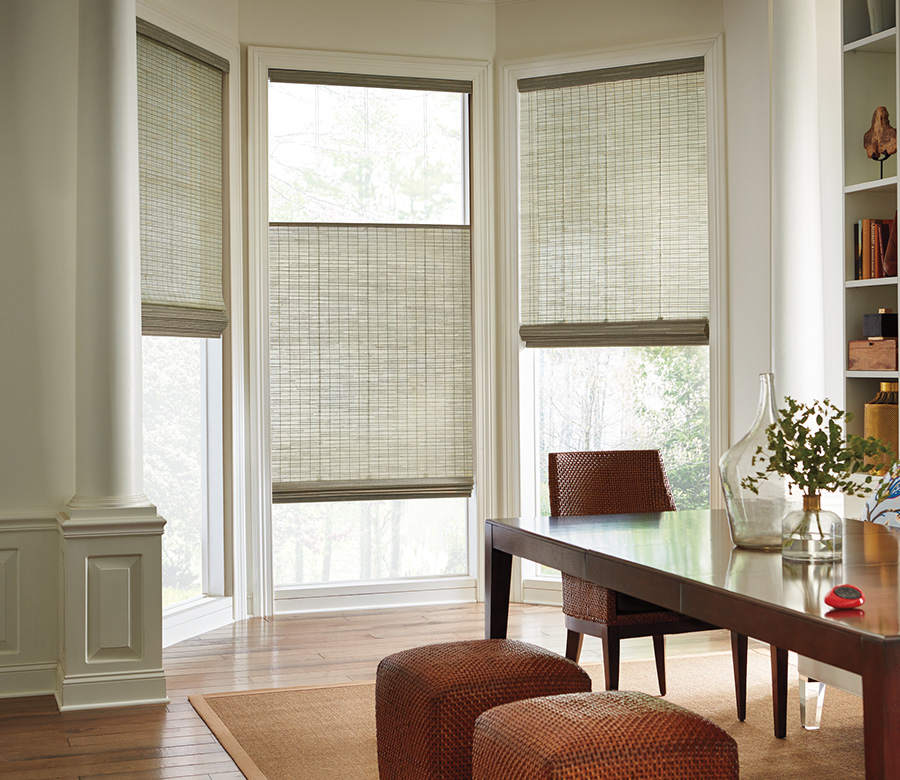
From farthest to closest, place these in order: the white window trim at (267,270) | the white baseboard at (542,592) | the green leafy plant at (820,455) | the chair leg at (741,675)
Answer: the white baseboard at (542,592) → the white window trim at (267,270) → the chair leg at (741,675) → the green leafy plant at (820,455)

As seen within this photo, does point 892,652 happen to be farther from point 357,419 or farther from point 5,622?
point 357,419

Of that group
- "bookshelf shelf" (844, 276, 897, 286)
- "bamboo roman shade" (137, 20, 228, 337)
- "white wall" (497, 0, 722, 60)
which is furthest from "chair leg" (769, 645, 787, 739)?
"white wall" (497, 0, 722, 60)

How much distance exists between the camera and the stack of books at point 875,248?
404 centimetres

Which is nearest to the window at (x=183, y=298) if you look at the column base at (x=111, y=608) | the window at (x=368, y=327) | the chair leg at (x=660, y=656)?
the window at (x=368, y=327)

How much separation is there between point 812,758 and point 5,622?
114 inches

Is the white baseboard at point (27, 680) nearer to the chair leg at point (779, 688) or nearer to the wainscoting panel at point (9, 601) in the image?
the wainscoting panel at point (9, 601)

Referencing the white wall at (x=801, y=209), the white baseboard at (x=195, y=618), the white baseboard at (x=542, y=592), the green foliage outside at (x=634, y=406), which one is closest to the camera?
the white wall at (x=801, y=209)

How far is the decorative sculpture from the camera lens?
4.05 m

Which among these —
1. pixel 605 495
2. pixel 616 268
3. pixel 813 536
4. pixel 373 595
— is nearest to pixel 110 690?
pixel 373 595

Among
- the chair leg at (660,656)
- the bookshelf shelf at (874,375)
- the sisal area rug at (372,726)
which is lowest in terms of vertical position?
the sisal area rug at (372,726)

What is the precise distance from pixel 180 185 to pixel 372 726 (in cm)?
261

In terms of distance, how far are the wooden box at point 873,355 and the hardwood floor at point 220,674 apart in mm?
1377

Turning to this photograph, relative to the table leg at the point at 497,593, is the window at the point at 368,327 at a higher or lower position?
higher

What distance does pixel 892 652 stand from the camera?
159cm
